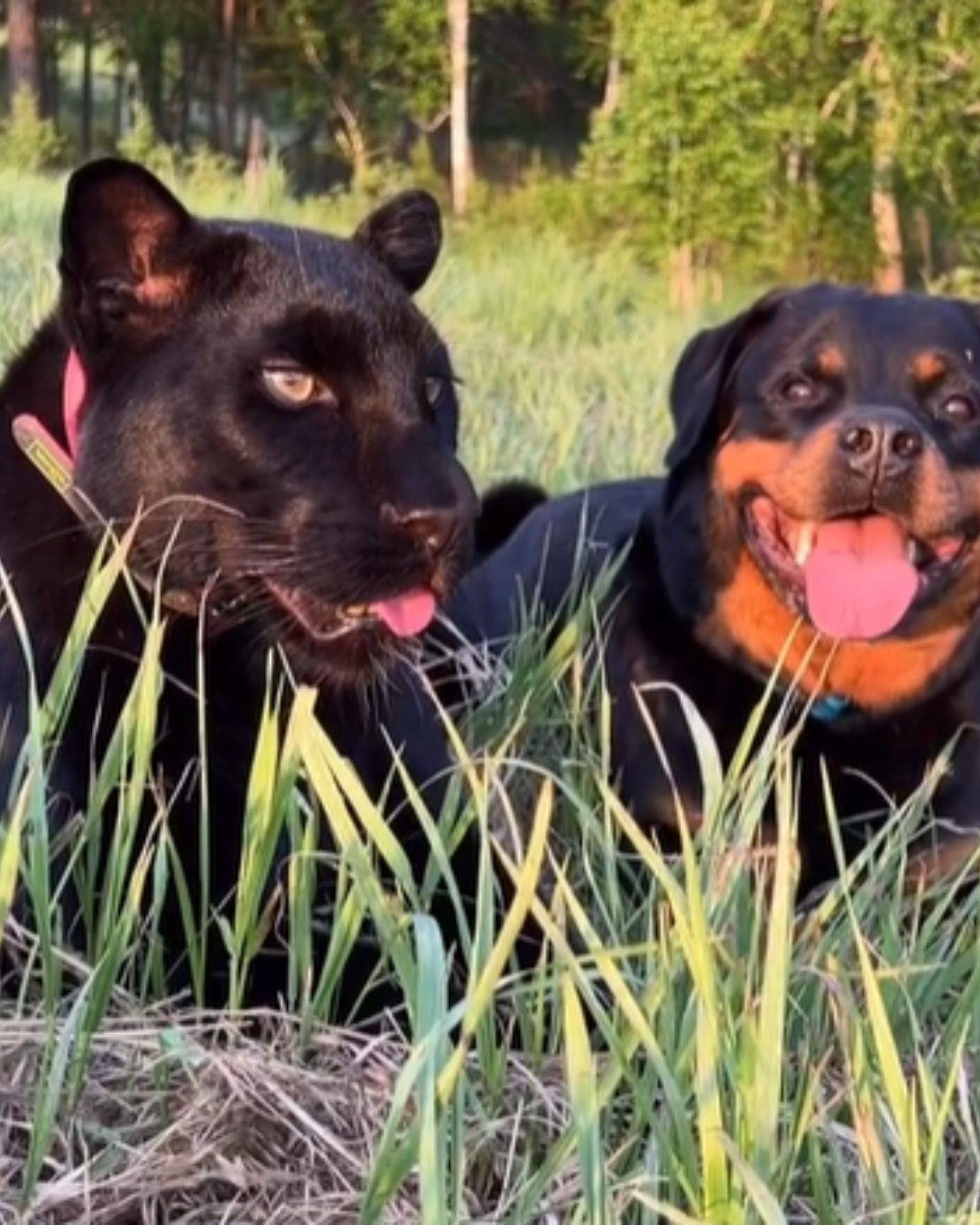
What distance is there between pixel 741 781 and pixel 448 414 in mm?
Result: 608

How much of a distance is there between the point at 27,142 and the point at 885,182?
27.5 ft

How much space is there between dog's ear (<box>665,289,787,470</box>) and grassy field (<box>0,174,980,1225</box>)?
109 centimetres

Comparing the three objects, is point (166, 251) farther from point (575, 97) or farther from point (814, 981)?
point (575, 97)

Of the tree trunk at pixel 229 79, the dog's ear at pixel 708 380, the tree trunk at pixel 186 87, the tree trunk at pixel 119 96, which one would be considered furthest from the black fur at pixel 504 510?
the tree trunk at pixel 186 87

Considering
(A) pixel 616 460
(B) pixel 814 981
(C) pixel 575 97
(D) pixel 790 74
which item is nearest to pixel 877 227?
(D) pixel 790 74

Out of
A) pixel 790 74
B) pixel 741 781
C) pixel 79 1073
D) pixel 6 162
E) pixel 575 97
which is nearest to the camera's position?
pixel 79 1073

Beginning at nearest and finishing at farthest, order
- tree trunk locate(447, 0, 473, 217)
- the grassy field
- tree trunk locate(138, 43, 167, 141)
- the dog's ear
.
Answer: the grassy field < the dog's ear < tree trunk locate(447, 0, 473, 217) < tree trunk locate(138, 43, 167, 141)

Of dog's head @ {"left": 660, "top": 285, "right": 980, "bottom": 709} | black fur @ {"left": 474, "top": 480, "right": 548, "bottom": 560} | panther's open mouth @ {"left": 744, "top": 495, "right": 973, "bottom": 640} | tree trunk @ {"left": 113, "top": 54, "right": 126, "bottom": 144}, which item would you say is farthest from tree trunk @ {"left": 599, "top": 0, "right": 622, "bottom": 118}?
panther's open mouth @ {"left": 744, "top": 495, "right": 973, "bottom": 640}

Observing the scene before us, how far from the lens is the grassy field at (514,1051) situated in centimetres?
130

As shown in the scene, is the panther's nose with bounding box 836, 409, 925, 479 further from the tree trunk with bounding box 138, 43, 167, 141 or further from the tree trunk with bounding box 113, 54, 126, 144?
the tree trunk with bounding box 138, 43, 167, 141

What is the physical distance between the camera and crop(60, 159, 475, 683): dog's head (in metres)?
2.01

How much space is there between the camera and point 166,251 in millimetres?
2113

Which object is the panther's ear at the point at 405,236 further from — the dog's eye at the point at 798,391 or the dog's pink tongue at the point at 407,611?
the dog's eye at the point at 798,391

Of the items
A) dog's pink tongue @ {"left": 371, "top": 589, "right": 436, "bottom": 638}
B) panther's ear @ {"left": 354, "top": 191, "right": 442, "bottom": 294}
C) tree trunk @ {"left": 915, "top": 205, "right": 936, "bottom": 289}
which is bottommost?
tree trunk @ {"left": 915, "top": 205, "right": 936, "bottom": 289}
